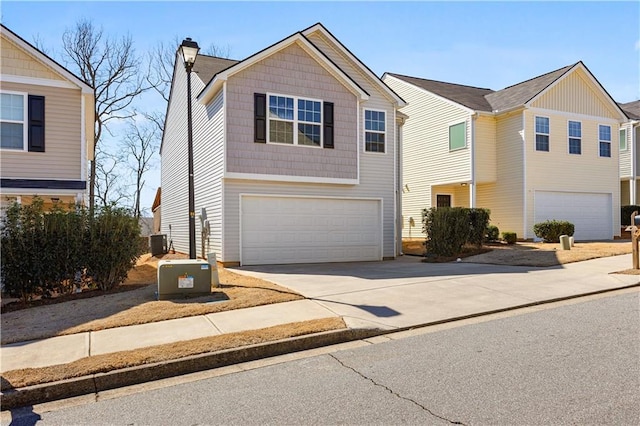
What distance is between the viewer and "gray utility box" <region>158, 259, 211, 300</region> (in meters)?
8.42

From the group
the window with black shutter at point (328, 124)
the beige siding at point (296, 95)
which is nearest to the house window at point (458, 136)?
the beige siding at point (296, 95)

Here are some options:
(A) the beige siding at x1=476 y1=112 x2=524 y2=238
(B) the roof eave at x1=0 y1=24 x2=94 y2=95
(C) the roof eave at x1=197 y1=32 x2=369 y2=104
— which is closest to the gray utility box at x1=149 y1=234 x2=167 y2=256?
(C) the roof eave at x1=197 y1=32 x2=369 y2=104

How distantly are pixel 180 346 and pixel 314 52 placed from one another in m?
11.2

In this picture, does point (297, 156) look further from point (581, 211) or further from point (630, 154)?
point (630, 154)

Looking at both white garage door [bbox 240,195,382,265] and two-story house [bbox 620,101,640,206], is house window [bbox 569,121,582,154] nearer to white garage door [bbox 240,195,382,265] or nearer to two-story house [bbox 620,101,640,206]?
two-story house [bbox 620,101,640,206]

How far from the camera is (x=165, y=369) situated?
521cm

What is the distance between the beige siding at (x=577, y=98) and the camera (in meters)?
20.4

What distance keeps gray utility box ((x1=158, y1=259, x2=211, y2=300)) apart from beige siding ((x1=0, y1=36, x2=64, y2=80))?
816 centimetres

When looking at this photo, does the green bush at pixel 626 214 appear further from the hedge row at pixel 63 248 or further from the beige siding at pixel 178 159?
the hedge row at pixel 63 248

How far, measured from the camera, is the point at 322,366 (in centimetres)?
530

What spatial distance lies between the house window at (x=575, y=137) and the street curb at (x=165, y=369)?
18677mm

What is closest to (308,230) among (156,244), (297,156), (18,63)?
(297,156)

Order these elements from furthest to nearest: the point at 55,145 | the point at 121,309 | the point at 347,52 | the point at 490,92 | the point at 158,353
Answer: the point at 490,92
the point at 347,52
the point at 55,145
the point at 121,309
the point at 158,353

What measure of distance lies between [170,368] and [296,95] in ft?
35.0
